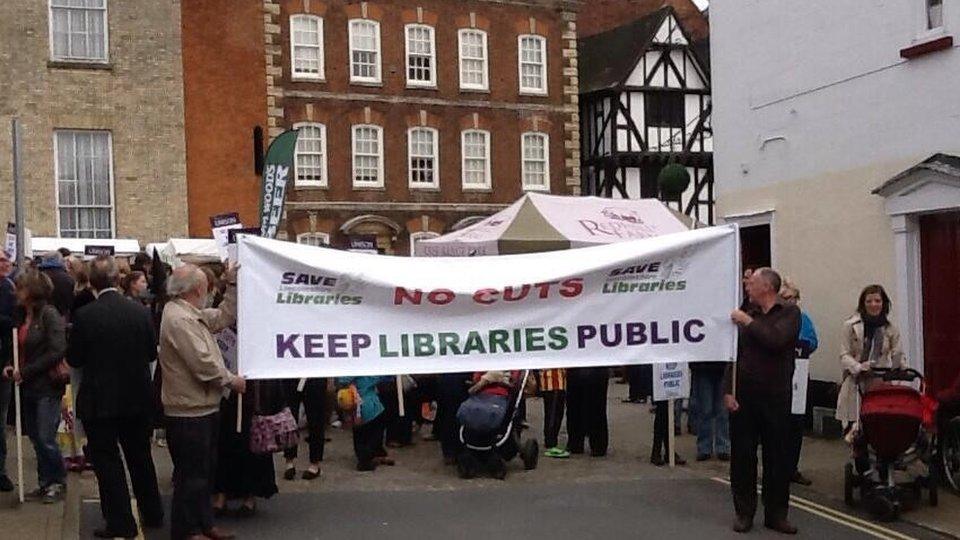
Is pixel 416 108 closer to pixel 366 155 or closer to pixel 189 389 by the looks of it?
pixel 366 155

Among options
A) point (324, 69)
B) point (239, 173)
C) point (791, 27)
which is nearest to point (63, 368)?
point (791, 27)

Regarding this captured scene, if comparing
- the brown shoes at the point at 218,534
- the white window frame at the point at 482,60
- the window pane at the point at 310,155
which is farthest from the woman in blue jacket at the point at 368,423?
the white window frame at the point at 482,60

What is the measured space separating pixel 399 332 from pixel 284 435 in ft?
3.92

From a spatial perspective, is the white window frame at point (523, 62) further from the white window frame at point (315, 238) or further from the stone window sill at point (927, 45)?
the stone window sill at point (927, 45)

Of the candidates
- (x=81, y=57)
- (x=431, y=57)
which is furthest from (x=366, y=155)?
A: (x=81, y=57)

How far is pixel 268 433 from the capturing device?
9.00 meters

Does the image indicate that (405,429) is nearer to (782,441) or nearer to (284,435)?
(284,435)

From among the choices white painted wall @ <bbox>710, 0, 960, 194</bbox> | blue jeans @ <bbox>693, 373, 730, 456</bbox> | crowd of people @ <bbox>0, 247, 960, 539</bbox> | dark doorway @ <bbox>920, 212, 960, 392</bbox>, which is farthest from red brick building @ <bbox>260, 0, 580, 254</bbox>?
crowd of people @ <bbox>0, 247, 960, 539</bbox>

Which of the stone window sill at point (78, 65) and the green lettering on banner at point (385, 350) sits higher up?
the stone window sill at point (78, 65)

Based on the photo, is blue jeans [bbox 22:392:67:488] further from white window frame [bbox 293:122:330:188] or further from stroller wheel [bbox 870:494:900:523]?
white window frame [bbox 293:122:330:188]

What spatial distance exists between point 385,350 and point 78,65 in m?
24.3

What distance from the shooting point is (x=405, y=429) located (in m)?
13.7

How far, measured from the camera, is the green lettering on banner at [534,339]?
955 cm

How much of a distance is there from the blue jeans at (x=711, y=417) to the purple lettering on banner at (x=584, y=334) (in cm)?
298
